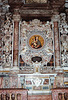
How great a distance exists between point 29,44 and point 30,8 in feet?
8.30

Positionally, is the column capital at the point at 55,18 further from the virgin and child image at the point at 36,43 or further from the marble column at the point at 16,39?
the marble column at the point at 16,39

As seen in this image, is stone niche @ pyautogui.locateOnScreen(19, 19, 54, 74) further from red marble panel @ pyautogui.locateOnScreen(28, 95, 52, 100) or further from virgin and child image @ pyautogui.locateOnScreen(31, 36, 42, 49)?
red marble panel @ pyautogui.locateOnScreen(28, 95, 52, 100)

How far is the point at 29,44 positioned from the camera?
40.4 feet

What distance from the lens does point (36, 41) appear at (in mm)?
12414

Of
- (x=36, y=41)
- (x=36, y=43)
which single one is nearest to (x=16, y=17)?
(x=36, y=41)

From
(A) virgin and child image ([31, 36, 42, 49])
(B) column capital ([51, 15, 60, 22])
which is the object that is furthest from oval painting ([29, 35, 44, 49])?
(B) column capital ([51, 15, 60, 22])

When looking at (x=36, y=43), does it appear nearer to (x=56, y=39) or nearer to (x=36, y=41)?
(x=36, y=41)

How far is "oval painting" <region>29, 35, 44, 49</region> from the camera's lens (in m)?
12.3

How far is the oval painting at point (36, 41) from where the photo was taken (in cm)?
1230

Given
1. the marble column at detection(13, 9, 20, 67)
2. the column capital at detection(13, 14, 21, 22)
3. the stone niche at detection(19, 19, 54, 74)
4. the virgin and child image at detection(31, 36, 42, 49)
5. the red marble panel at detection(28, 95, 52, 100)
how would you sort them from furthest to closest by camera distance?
the column capital at detection(13, 14, 21, 22), the virgin and child image at detection(31, 36, 42, 49), the stone niche at detection(19, 19, 54, 74), the marble column at detection(13, 9, 20, 67), the red marble panel at detection(28, 95, 52, 100)

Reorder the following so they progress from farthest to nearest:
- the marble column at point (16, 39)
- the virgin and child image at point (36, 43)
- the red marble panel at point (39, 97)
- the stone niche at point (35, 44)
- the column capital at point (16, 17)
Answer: the column capital at point (16, 17) < the virgin and child image at point (36, 43) < the stone niche at point (35, 44) < the marble column at point (16, 39) < the red marble panel at point (39, 97)

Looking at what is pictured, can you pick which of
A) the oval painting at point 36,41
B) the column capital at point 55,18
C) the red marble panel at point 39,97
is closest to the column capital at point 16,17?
the oval painting at point 36,41

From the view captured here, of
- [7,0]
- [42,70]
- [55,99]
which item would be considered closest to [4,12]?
[7,0]

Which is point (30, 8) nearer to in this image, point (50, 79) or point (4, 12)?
point (4, 12)
